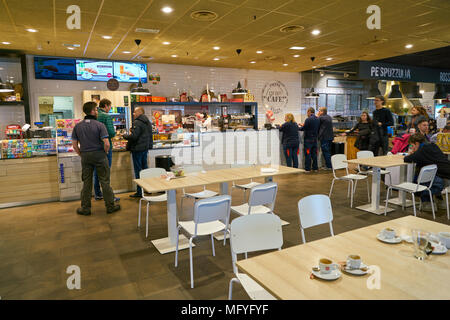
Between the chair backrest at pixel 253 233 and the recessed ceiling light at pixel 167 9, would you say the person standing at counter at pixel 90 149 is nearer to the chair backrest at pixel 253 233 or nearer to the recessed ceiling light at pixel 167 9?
the recessed ceiling light at pixel 167 9

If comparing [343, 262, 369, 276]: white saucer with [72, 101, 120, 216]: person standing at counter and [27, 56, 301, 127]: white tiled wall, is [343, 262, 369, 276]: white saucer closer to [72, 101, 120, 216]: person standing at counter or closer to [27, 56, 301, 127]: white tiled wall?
[72, 101, 120, 216]: person standing at counter

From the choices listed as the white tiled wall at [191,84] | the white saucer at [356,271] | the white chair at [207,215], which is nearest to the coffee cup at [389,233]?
the white saucer at [356,271]

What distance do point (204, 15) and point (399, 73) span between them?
7.42m

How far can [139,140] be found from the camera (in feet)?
20.2

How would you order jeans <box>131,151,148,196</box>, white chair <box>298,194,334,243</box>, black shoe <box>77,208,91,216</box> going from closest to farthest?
white chair <box>298,194,334,243</box> → black shoe <box>77,208,91,216</box> → jeans <box>131,151,148,196</box>

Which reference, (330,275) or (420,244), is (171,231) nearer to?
(330,275)

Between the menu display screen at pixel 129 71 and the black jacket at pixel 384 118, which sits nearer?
the black jacket at pixel 384 118

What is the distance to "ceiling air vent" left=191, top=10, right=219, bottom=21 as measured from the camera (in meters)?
4.73

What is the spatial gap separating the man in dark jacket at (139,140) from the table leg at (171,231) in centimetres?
249

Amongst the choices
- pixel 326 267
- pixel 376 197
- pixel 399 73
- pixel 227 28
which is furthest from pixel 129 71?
pixel 326 267

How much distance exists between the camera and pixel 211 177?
418 cm

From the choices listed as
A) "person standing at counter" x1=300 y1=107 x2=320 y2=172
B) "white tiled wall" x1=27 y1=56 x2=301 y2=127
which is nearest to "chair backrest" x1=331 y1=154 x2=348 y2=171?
Answer: "person standing at counter" x1=300 y1=107 x2=320 y2=172

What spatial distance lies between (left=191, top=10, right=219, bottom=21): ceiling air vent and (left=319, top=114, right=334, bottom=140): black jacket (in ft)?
16.3

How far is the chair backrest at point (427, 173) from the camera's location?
4.51 meters
